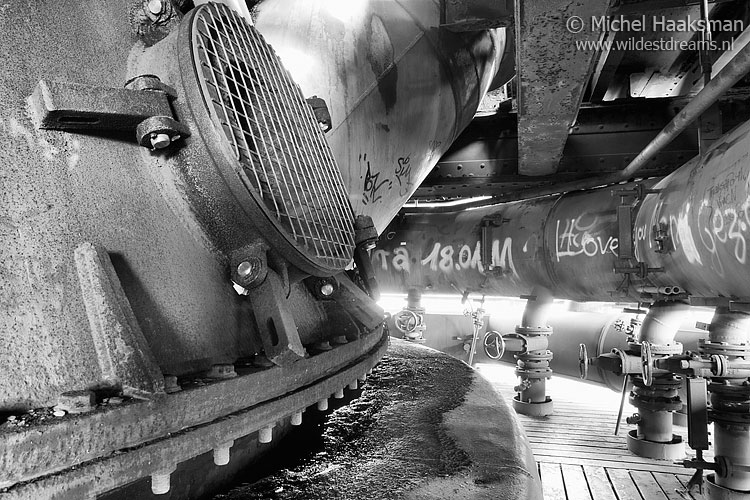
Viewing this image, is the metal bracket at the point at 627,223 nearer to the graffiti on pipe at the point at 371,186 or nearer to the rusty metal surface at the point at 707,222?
the rusty metal surface at the point at 707,222

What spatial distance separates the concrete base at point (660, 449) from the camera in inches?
192

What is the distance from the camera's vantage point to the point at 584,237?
4.22 m

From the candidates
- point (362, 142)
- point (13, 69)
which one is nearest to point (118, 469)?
point (13, 69)

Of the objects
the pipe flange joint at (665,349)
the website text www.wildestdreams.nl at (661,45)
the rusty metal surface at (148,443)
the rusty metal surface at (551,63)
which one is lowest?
the pipe flange joint at (665,349)

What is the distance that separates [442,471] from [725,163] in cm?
238

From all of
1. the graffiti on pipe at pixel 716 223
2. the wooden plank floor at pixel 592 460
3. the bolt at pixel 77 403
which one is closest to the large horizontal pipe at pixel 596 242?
the graffiti on pipe at pixel 716 223

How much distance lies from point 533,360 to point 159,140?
598cm

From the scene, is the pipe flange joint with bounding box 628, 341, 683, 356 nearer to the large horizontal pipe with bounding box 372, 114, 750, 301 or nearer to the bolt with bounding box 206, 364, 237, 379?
the large horizontal pipe with bounding box 372, 114, 750, 301

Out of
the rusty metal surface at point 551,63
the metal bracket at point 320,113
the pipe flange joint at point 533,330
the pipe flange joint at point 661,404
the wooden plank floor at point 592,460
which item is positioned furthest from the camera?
the pipe flange joint at point 533,330

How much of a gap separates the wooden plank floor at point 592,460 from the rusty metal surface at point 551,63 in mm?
2589

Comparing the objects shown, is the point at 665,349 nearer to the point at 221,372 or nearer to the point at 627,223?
the point at 627,223

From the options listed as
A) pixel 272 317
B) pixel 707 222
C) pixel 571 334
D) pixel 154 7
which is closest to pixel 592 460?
pixel 571 334

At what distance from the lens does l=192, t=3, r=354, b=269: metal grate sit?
1.02 m

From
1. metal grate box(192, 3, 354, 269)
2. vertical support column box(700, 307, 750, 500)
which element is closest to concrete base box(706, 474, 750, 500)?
vertical support column box(700, 307, 750, 500)
